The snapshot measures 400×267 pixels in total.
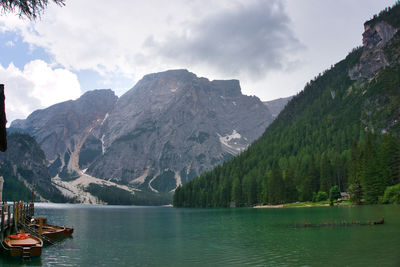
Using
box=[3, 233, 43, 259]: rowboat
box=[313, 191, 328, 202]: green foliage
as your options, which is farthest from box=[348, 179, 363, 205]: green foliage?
box=[3, 233, 43, 259]: rowboat

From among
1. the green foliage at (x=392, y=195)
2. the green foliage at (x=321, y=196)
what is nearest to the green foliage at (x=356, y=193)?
the green foliage at (x=392, y=195)

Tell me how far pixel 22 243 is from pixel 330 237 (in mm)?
41204

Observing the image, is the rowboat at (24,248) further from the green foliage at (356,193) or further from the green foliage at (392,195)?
the green foliage at (356,193)

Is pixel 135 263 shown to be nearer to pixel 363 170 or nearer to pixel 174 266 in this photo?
pixel 174 266

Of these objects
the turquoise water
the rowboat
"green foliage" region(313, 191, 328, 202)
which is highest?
"green foliage" region(313, 191, 328, 202)

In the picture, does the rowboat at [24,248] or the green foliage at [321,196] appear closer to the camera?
the rowboat at [24,248]

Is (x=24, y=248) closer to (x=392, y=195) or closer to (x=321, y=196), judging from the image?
(x=392, y=195)

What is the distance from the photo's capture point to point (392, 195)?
106 meters

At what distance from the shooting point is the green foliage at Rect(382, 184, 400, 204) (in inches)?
4038

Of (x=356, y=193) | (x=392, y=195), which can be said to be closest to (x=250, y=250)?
(x=392, y=195)

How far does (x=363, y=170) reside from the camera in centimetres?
11969

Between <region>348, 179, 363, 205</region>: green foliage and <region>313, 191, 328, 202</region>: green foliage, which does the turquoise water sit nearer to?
<region>348, 179, 363, 205</region>: green foliage

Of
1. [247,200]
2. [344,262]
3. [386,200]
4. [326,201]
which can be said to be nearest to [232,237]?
[344,262]

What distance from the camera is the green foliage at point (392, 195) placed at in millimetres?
102562
